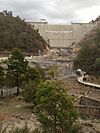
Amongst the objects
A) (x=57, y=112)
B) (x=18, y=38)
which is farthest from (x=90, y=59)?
(x=57, y=112)

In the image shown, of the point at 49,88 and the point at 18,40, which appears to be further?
the point at 18,40

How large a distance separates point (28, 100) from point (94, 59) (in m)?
38.9

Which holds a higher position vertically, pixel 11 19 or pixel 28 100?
pixel 11 19

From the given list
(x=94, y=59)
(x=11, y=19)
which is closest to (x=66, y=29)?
(x=11, y=19)

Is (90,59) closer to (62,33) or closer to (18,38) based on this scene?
(18,38)

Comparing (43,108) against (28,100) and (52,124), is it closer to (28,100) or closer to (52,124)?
(52,124)

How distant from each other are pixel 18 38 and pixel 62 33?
34.3m

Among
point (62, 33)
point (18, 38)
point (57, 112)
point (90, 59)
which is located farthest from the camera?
point (62, 33)

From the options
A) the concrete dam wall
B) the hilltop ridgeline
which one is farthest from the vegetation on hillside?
the concrete dam wall

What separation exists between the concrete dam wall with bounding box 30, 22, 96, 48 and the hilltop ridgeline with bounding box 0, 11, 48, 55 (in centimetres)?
1834

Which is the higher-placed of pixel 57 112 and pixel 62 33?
pixel 62 33

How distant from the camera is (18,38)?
338 ft

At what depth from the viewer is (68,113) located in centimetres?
2370

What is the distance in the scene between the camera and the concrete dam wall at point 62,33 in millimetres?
133500
